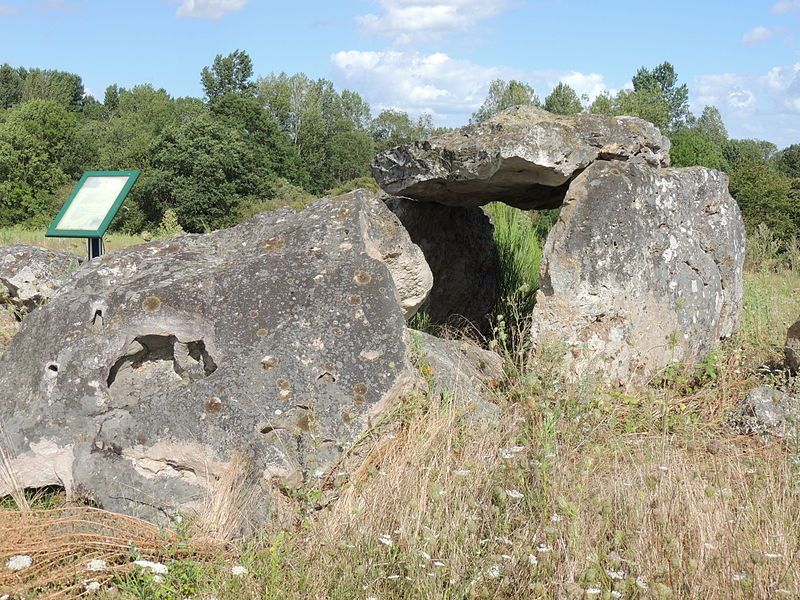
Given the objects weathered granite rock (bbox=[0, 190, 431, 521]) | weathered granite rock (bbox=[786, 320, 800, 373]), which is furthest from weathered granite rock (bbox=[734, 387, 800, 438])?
weathered granite rock (bbox=[0, 190, 431, 521])

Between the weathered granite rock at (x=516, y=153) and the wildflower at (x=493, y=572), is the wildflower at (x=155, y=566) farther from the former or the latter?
the weathered granite rock at (x=516, y=153)

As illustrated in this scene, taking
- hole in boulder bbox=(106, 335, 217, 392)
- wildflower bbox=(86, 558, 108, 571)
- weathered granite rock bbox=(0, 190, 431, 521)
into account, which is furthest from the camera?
hole in boulder bbox=(106, 335, 217, 392)

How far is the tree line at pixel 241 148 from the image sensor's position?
32.8 metres

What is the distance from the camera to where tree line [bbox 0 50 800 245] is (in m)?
32.8

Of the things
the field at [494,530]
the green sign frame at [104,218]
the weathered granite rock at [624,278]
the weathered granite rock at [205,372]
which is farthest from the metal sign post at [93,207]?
the weathered granite rock at [624,278]

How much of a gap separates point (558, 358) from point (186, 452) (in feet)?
8.09

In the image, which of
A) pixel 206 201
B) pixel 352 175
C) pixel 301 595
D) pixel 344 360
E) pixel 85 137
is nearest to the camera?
pixel 301 595

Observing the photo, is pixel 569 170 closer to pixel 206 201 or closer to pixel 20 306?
pixel 20 306

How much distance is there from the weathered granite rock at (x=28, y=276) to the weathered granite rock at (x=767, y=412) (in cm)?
510

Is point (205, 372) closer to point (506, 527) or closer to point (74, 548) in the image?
point (74, 548)

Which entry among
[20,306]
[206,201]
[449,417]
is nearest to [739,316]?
[449,417]

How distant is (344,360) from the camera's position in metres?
4.32

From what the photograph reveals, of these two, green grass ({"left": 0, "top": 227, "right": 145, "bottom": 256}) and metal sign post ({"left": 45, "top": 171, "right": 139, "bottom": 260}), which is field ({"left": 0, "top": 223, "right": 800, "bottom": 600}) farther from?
green grass ({"left": 0, "top": 227, "right": 145, "bottom": 256})

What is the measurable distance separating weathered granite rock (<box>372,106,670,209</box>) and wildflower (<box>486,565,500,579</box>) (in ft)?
11.4
